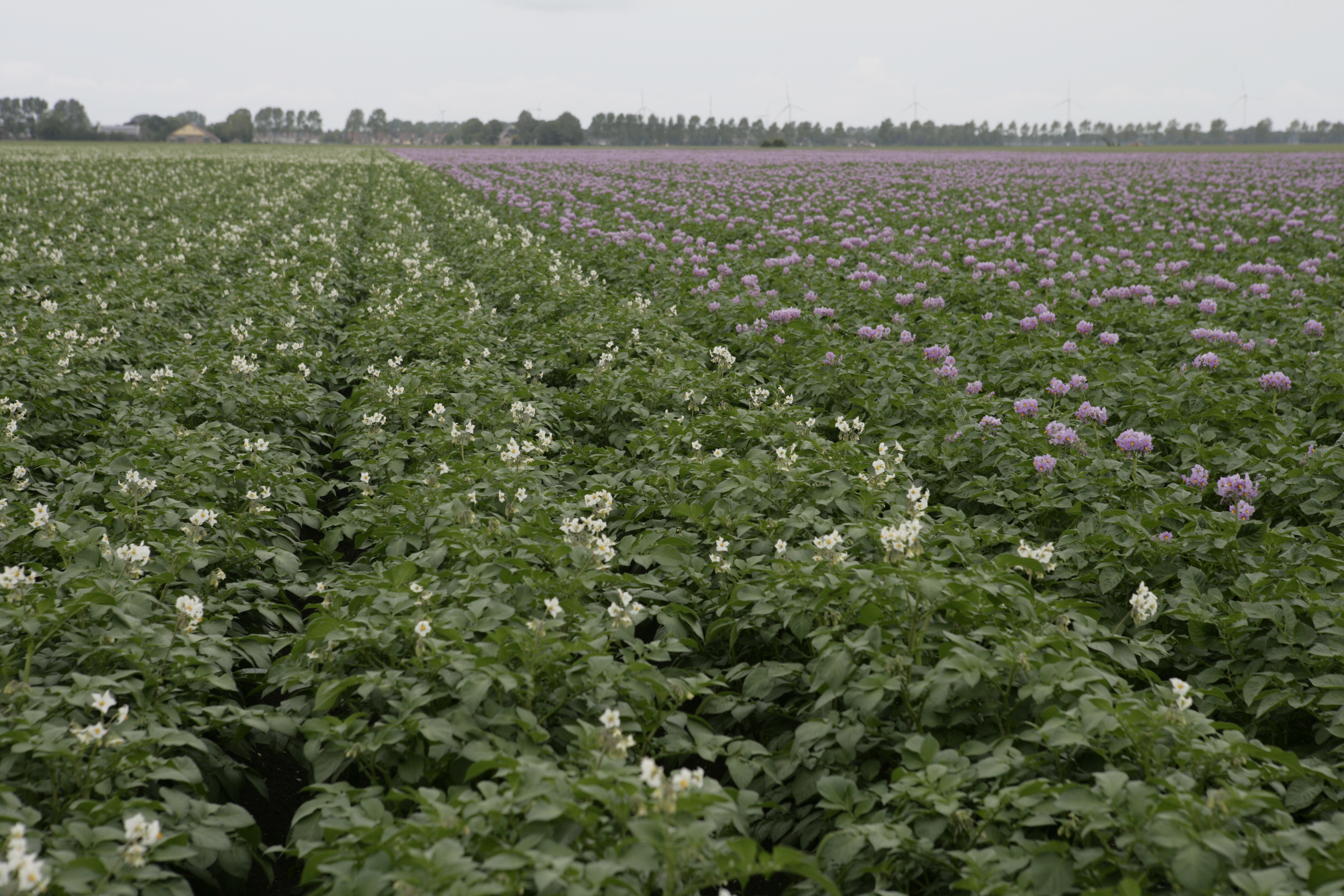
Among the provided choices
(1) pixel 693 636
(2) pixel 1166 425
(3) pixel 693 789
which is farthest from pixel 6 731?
(2) pixel 1166 425

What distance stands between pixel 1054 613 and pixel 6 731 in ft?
12.9

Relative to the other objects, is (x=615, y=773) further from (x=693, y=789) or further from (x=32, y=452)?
(x=32, y=452)

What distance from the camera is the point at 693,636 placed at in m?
3.98

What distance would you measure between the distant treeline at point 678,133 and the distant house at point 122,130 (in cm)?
47

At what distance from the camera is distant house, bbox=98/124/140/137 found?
110 meters

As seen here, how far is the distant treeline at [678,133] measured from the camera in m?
95.5

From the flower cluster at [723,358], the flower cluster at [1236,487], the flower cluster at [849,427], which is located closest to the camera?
the flower cluster at [1236,487]

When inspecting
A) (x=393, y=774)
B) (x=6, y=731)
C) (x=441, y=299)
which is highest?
(x=441, y=299)

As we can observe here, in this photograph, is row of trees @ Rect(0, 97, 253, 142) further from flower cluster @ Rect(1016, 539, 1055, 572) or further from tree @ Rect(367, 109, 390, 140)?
flower cluster @ Rect(1016, 539, 1055, 572)

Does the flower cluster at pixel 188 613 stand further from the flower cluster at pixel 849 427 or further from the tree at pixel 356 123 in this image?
the tree at pixel 356 123

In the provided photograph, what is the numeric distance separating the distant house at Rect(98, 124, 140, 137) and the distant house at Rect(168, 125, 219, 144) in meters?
5.22

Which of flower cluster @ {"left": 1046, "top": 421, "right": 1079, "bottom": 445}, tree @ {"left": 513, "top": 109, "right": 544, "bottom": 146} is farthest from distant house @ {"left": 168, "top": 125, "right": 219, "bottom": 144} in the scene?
flower cluster @ {"left": 1046, "top": 421, "right": 1079, "bottom": 445}

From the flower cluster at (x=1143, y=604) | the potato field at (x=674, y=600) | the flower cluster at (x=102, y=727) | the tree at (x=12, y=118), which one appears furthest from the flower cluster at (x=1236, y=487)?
the tree at (x=12, y=118)

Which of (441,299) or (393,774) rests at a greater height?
(441,299)
